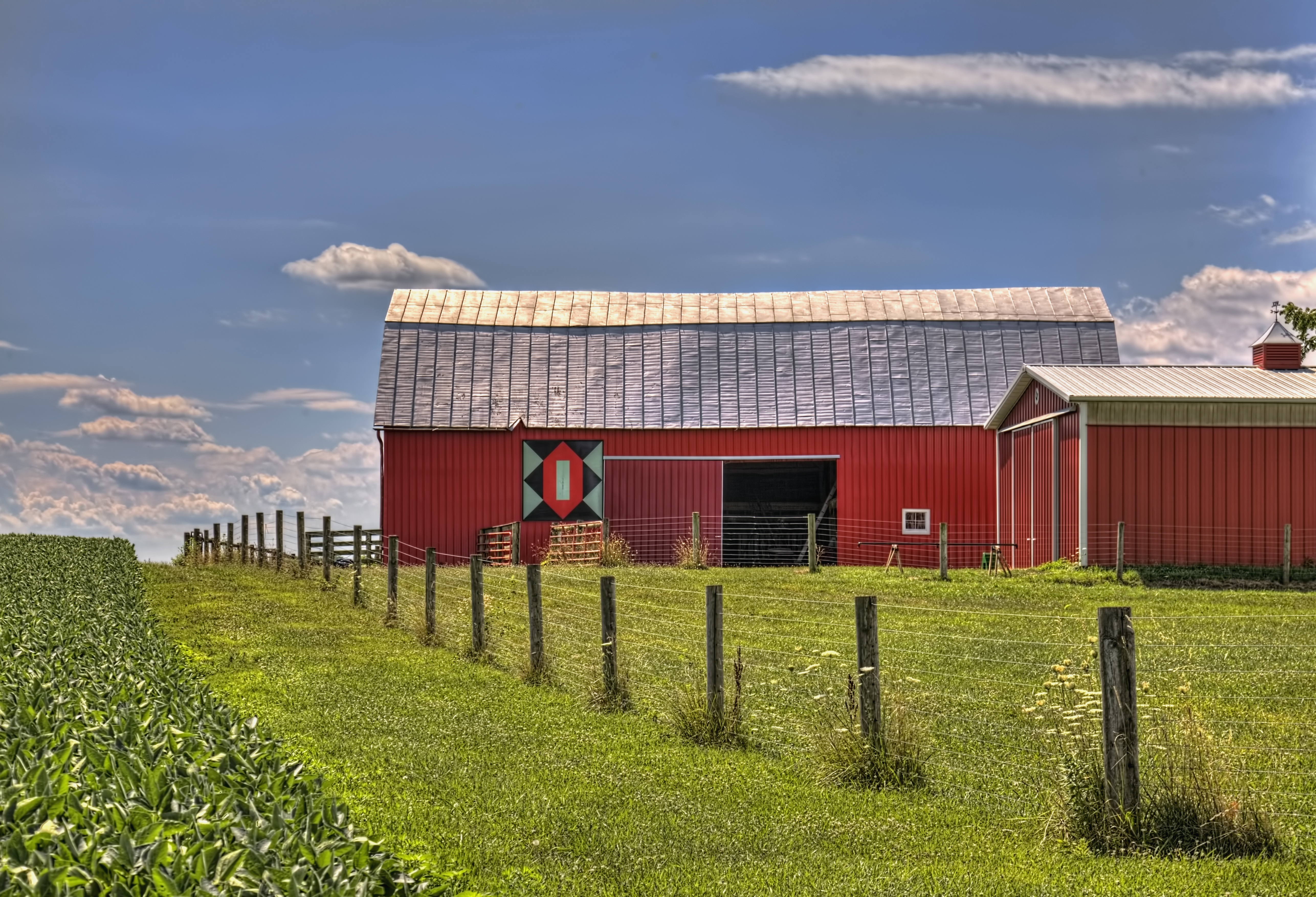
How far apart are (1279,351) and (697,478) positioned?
12787mm

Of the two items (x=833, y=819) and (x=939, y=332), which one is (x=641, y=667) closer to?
(x=833, y=819)

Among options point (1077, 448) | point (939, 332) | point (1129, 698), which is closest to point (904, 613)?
point (1077, 448)

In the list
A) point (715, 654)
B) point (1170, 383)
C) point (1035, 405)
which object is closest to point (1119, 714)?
point (715, 654)

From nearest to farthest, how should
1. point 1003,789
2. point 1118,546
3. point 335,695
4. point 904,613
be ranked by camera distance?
point 1003,789 → point 335,695 → point 904,613 → point 1118,546

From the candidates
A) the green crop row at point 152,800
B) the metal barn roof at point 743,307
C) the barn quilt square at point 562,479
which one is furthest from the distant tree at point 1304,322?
the green crop row at point 152,800

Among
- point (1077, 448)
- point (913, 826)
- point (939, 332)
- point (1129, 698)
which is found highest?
point (939, 332)

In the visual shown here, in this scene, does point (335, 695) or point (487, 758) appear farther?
point (335, 695)

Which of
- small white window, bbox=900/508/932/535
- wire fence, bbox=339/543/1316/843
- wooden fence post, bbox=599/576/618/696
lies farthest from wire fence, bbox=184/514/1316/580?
wooden fence post, bbox=599/576/618/696

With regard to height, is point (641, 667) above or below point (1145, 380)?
below

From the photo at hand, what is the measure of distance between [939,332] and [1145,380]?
927 cm

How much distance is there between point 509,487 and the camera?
30.2 m

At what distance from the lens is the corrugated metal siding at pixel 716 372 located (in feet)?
104

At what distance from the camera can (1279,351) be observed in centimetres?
2689

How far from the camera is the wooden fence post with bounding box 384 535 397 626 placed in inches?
645
